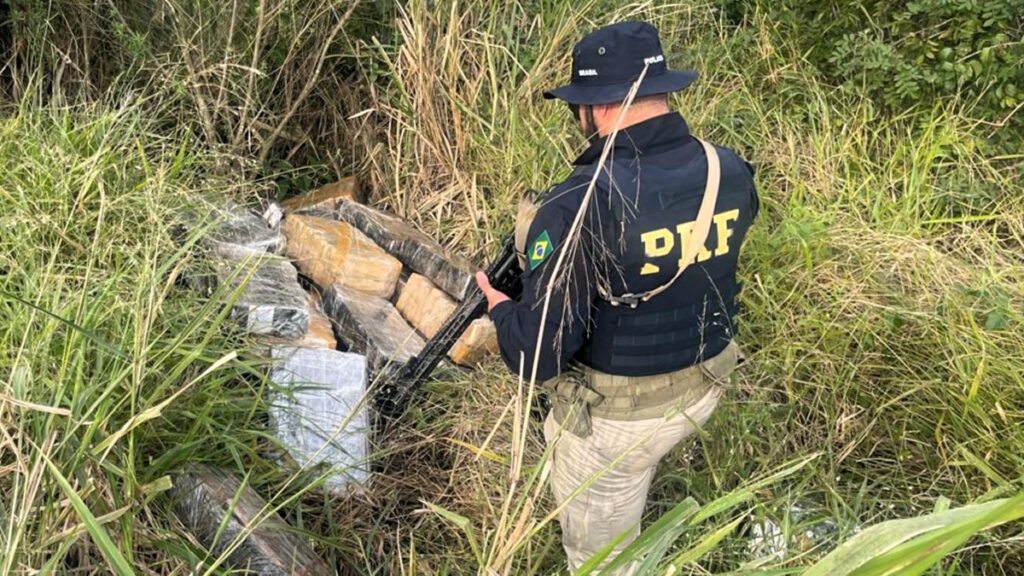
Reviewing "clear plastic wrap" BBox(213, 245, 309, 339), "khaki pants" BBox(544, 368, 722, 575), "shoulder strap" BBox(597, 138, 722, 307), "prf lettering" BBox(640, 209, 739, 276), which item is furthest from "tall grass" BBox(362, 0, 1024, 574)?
"clear plastic wrap" BBox(213, 245, 309, 339)

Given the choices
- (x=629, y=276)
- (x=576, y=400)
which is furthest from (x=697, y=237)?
(x=576, y=400)

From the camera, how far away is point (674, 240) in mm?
1934

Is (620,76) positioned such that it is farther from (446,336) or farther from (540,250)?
(446,336)

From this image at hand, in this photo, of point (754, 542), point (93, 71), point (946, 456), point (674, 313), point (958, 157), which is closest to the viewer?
point (674, 313)

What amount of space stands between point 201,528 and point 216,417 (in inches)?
13.4

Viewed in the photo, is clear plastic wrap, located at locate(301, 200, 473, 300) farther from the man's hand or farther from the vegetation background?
the man's hand

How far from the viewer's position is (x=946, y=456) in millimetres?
2371

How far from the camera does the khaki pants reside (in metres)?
2.16

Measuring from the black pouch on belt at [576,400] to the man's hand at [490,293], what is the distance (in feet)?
0.83

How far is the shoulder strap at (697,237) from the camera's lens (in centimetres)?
195

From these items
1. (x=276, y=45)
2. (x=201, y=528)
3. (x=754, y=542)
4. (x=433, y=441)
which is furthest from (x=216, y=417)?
(x=276, y=45)

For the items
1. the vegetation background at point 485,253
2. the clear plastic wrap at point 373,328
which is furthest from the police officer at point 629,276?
the clear plastic wrap at point 373,328

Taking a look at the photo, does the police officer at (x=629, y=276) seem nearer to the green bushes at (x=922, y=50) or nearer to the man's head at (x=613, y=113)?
the man's head at (x=613, y=113)

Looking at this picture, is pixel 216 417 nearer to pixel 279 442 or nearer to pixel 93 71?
pixel 279 442
